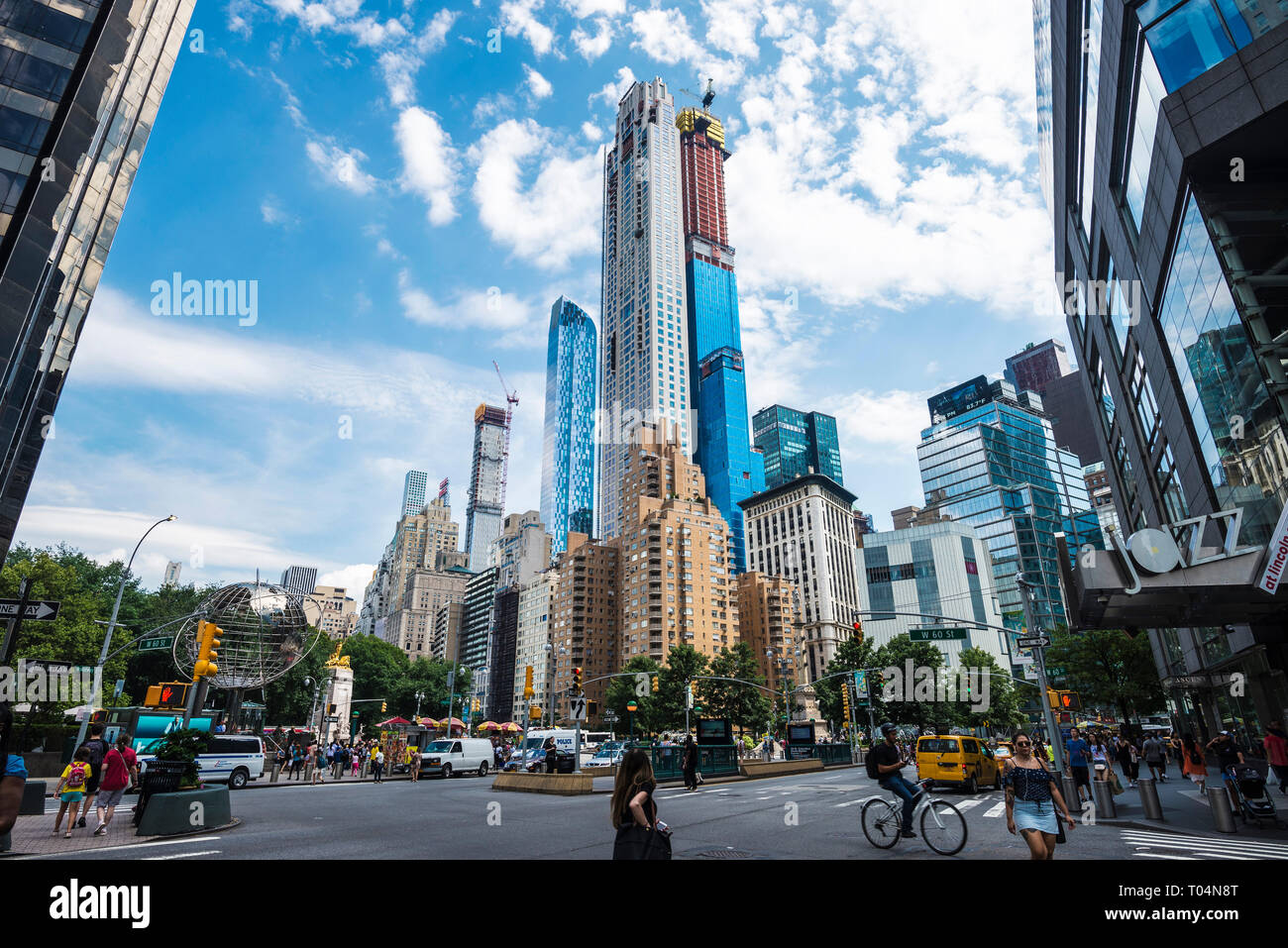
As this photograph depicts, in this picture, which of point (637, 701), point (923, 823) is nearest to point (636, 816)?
point (923, 823)

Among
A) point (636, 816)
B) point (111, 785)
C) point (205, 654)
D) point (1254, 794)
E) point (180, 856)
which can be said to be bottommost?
point (180, 856)

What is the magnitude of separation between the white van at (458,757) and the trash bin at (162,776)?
2292 cm

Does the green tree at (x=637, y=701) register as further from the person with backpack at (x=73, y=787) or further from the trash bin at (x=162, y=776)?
the person with backpack at (x=73, y=787)

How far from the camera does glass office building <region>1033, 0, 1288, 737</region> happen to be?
15.6m

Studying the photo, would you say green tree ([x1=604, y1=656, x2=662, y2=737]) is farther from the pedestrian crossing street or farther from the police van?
the pedestrian crossing street

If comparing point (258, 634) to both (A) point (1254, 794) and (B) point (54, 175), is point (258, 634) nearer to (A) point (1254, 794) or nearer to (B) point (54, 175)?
(B) point (54, 175)

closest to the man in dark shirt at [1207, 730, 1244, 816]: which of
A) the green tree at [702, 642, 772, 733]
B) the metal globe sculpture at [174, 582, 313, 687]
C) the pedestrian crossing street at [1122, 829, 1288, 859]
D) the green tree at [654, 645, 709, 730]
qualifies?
the pedestrian crossing street at [1122, 829, 1288, 859]

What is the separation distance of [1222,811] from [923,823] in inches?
302

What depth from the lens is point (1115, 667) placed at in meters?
46.3
